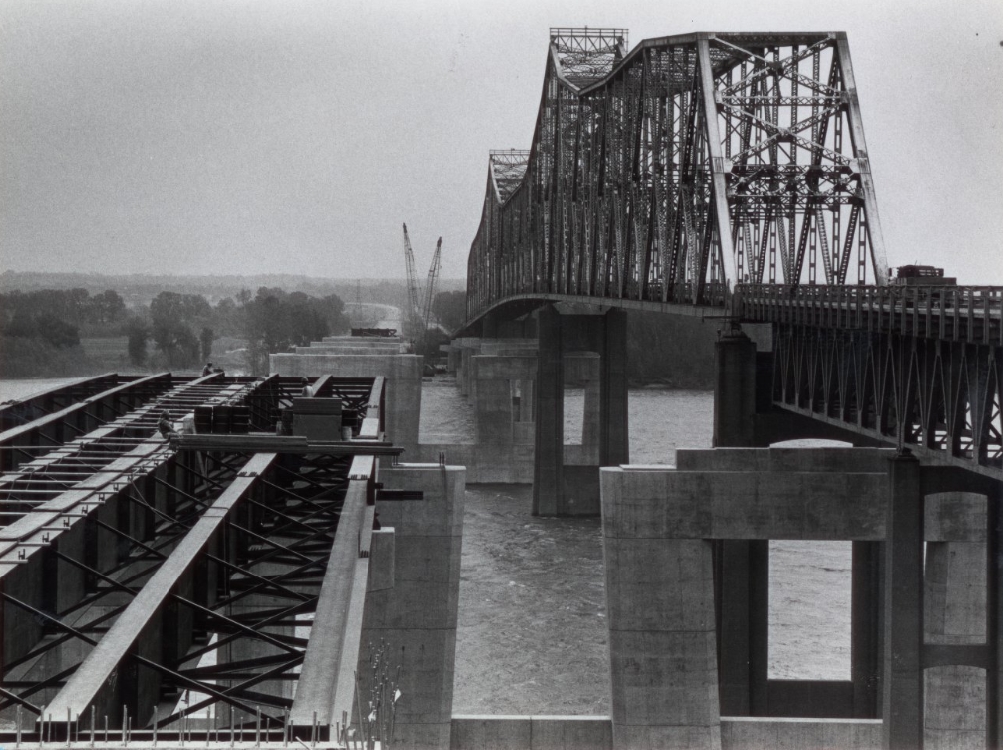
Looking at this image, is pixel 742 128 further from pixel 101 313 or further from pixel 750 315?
pixel 101 313

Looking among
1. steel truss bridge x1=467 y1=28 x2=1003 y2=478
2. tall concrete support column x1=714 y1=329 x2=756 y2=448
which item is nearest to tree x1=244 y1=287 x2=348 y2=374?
steel truss bridge x1=467 y1=28 x2=1003 y2=478

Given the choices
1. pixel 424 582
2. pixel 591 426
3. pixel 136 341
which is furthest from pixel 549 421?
pixel 424 582

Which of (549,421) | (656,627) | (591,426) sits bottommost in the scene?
(591,426)

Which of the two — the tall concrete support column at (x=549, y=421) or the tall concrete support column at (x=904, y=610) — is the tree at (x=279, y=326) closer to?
the tall concrete support column at (x=549, y=421)

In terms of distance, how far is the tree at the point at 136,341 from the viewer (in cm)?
11112

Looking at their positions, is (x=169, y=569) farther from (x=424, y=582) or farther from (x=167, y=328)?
(x=167, y=328)

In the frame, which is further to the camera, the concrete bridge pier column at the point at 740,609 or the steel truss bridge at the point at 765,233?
the concrete bridge pier column at the point at 740,609

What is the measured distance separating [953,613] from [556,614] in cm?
2118

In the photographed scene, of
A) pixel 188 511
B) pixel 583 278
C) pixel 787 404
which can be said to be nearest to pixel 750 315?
pixel 787 404

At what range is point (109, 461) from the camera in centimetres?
2461

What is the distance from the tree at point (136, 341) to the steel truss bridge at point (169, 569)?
259ft

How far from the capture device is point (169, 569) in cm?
1623

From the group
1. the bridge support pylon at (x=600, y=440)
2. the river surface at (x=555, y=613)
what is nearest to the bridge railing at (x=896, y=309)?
the river surface at (x=555, y=613)

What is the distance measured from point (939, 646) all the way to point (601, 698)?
1587cm
